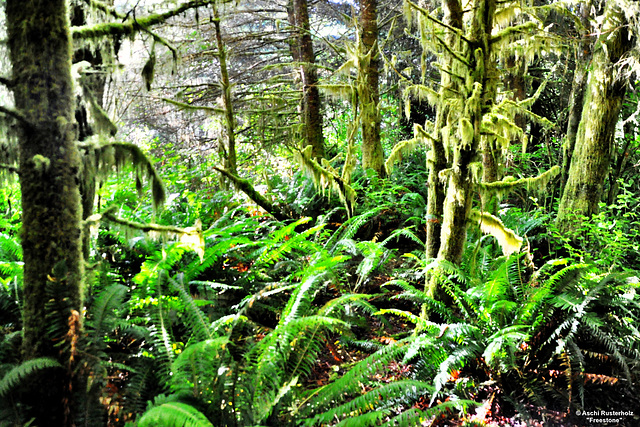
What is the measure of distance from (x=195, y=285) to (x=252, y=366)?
5.59 ft

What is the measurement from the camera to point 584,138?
230 inches

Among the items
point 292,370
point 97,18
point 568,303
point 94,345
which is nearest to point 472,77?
point 568,303

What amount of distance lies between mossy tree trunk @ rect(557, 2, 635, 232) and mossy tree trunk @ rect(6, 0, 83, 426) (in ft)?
19.6

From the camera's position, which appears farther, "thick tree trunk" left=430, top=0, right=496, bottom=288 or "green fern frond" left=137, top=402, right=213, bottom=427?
"thick tree trunk" left=430, top=0, right=496, bottom=288

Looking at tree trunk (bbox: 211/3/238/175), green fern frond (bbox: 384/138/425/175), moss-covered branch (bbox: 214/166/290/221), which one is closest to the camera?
green fern frond (bbox: 384/138/425/175)

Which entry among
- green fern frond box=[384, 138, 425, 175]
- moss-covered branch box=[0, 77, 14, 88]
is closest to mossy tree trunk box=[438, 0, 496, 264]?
green fern frond box=[384, 138, 425, 175]

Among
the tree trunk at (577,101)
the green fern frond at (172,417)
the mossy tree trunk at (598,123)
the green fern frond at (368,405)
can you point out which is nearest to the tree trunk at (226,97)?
the green fern frond at (368,405)

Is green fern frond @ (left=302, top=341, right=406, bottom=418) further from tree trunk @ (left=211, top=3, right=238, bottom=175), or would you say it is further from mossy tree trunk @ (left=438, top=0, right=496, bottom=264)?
tree trunk @ (left=211, top=3, right=238, bottom=175)

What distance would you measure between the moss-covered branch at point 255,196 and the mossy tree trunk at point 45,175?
2.92m

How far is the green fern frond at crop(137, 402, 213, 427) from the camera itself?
69.6 inches

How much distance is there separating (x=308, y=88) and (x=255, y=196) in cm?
313

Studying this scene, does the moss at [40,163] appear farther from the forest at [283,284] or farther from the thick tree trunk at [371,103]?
the thick tree trunk at [371,103]

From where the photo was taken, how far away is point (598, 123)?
5.66 metres

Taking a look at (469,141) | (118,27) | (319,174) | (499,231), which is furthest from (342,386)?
(319,174)
